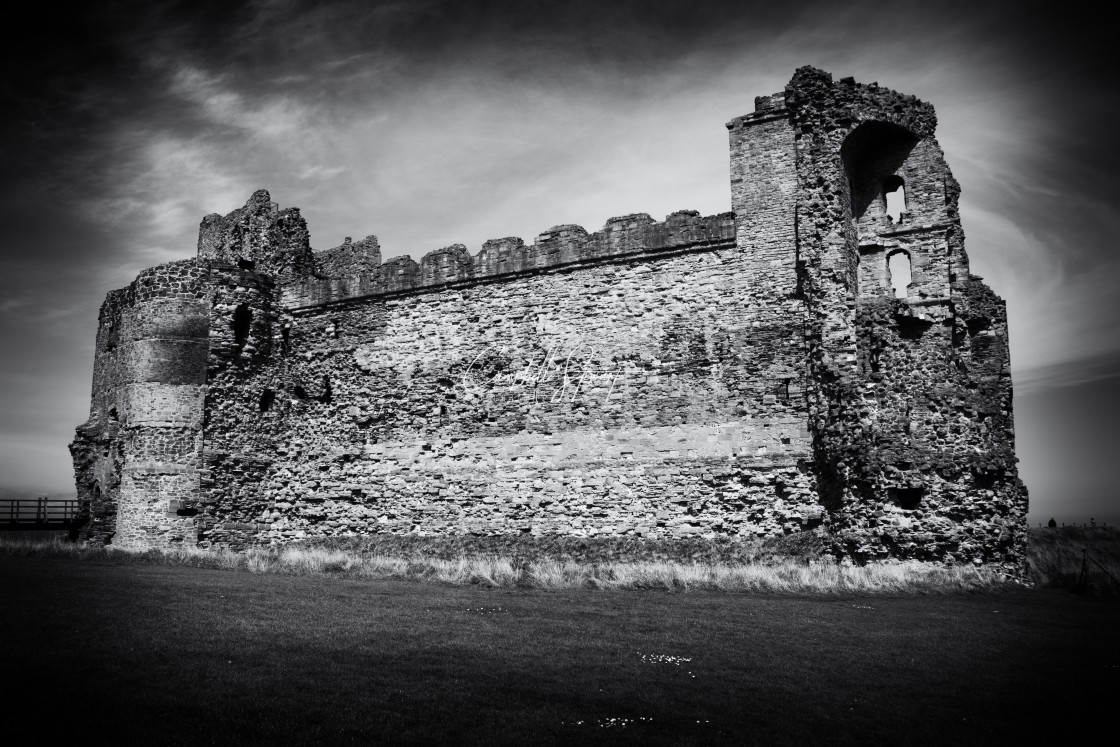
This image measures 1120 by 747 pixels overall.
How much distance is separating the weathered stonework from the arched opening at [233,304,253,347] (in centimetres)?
5

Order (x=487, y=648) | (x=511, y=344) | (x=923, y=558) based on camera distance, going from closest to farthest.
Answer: (x=487, y=648) → (x=923, y=558) → (x=511, y=344)

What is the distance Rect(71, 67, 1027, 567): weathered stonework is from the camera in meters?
16.7

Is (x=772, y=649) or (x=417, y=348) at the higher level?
(x=417, y=348)

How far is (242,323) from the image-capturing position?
23.3 meters

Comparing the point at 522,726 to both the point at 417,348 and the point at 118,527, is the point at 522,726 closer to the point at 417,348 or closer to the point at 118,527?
the point at 417,348

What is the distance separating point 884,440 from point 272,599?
36.0 ft

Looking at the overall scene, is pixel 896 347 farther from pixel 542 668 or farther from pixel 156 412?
pixel 156 412

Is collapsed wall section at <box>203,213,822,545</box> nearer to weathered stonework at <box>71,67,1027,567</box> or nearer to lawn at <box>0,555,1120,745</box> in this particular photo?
weathered stonework at <box>71,67,1027,567</box>

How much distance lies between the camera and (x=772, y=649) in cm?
965

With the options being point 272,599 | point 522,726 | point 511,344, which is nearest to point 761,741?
point 522,726

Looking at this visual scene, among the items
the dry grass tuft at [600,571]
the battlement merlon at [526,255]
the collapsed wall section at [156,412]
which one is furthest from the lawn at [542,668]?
the battlement merlon at [526,255]

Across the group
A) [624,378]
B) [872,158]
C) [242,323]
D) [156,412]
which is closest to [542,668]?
[624,378]

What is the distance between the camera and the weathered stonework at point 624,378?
1669 cm

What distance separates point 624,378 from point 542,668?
11052 mm
